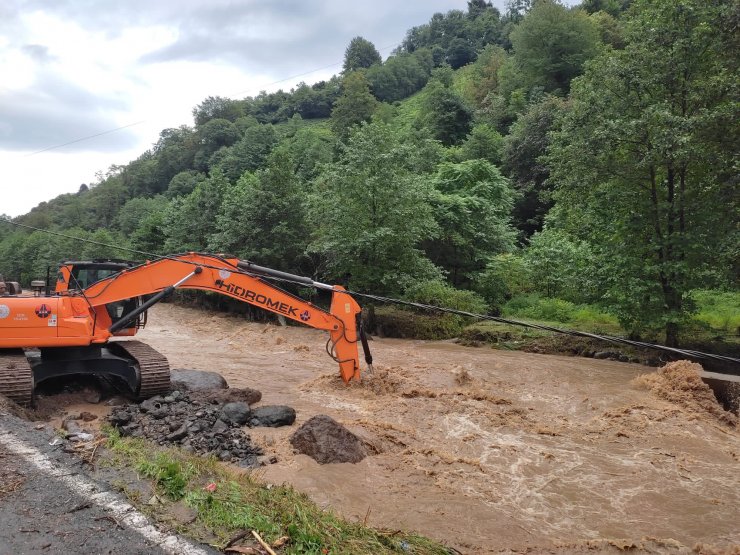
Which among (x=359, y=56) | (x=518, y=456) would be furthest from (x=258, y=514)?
(x=359, y=56)

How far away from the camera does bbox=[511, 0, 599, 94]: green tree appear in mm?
48812

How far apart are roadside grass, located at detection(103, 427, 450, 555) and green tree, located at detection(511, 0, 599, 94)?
49516 mm

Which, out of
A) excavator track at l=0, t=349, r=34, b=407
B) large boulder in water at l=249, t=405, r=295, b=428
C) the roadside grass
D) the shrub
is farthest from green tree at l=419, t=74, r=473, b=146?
the roadside grass

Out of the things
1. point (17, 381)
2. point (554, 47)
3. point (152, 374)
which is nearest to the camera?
point (17, 381)

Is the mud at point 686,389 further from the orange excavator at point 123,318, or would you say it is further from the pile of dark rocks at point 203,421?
the pile of dark rocks at point 203,421

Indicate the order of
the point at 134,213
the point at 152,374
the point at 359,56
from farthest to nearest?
the point at 359,56
the point at 134,213
the point at 152,374

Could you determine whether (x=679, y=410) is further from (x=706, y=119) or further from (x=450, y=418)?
(x=706, y=119)

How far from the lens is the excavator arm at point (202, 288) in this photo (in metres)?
9.66

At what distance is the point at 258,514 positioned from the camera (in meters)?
4.50

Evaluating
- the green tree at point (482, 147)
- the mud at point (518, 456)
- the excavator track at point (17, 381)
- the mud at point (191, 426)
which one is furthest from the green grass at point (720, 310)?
the green tree at point (482, 147)

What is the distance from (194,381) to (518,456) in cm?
650

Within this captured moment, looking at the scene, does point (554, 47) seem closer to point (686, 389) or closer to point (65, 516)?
point (686, 389)

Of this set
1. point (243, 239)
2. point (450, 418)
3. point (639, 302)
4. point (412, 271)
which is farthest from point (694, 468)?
point (243, 239)

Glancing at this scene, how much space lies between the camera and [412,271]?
2123 cm
